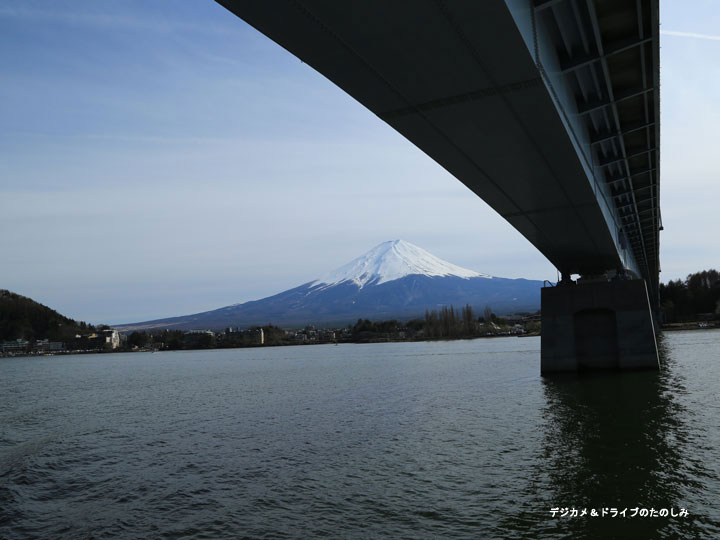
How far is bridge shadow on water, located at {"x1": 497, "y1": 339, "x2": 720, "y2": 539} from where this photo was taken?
33.3 ft

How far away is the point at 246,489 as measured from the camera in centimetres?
1435

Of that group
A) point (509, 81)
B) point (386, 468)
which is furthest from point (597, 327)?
point (509, 81)

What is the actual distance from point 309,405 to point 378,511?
2052 centimetres

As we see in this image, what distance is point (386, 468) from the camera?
1545cm

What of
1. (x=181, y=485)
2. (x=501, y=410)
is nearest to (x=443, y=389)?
(x=501, y=410)

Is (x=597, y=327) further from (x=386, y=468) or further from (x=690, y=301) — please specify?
(x=690, y=301)

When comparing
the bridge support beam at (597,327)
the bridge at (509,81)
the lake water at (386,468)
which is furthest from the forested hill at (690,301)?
the bridge at (509,81)

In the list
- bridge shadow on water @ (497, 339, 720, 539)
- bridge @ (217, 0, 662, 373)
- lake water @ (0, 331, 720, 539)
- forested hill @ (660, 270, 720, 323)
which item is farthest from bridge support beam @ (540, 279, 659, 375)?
forested hill @ (660, 270, 720, 323)

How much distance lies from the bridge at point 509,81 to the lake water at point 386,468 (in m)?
9.15

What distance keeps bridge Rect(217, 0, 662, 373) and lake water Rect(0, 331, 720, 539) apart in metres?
9.15

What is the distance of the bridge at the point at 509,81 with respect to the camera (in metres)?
10.0

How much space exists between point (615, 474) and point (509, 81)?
389 inches

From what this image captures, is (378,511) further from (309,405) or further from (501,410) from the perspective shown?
(309,405)

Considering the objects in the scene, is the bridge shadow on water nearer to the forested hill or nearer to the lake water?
the lake water
